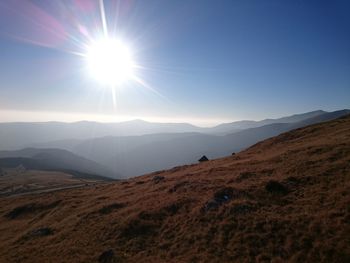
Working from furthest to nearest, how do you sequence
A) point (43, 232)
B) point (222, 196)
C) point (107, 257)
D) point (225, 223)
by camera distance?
point (43, 232), point (222, 196), point (225, 223), point (107, 257)

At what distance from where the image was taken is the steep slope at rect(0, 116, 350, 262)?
17.9 m

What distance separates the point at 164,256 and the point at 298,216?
11113mm

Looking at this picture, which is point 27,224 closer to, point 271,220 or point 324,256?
point 271,220

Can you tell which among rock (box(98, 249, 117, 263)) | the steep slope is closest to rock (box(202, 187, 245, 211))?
the steep slope

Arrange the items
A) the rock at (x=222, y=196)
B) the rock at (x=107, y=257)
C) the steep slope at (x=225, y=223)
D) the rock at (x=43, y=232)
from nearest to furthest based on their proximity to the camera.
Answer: the steep slope at (x=225, y=223)
the rock at (x=107, y=257)
the rock at (x=222, y=196)
the rock at (x=43, y=232)

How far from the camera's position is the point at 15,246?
3014 cm

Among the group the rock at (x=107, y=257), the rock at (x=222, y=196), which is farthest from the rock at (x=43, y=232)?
the rock at (x=222, y=196)

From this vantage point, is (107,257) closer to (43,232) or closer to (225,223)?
(225,223)

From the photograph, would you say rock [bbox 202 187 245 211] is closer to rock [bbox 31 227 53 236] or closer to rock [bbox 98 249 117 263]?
rock [bbox 98 249 117 263]

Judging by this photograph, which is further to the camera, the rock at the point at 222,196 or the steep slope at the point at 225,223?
the rock at the point at 222,196

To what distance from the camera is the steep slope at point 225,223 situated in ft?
58.7

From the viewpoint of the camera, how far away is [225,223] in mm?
21953

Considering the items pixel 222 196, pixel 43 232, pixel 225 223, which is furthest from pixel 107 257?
pixel 43 232

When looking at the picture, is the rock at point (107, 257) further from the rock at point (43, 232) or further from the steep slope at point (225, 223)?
the rock at point (43, 232)
